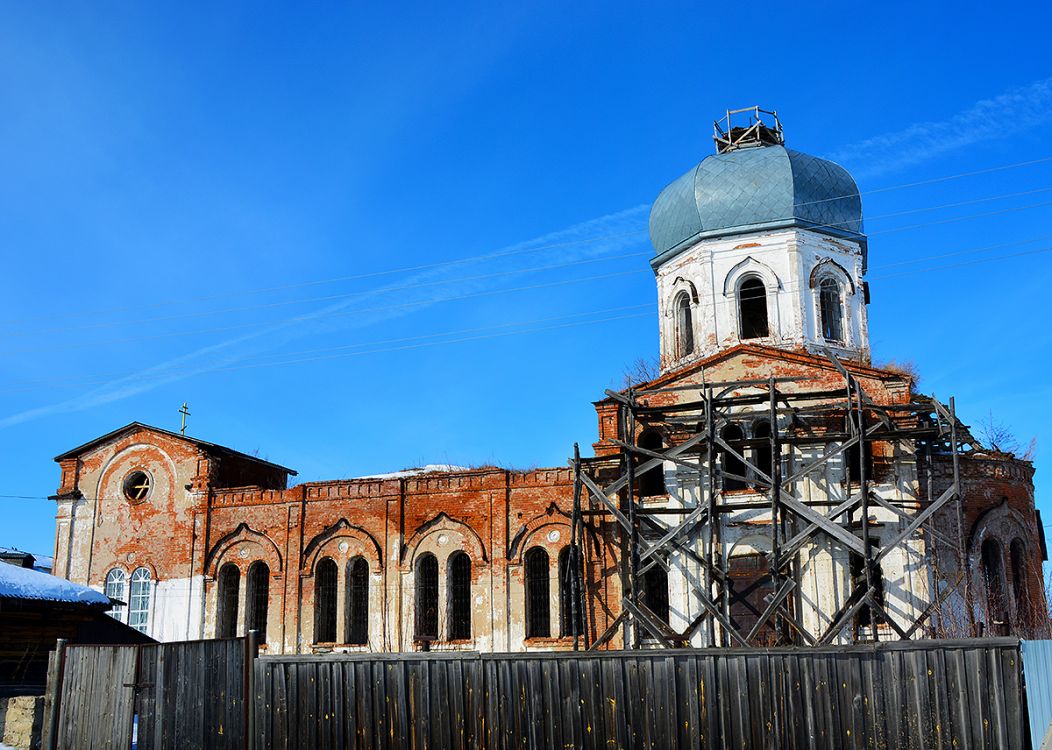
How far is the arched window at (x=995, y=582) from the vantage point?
74.9 feet

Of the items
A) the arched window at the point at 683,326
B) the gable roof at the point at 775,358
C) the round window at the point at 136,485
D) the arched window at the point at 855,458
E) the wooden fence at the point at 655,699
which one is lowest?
the wooden fence at the point at 655,699

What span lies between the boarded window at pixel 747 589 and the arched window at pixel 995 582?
4.42 metres

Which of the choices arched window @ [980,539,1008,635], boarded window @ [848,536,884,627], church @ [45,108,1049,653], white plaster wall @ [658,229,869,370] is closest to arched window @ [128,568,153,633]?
church @ [45,108,1049,653]

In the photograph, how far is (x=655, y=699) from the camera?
46.3 feet

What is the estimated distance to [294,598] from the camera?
27359mm

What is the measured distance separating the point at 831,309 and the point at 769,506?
616 centimetres

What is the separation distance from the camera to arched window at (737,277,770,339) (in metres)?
26.2

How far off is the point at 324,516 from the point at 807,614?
11824 millimetres

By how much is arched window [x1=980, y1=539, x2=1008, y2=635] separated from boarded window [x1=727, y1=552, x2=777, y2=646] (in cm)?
442

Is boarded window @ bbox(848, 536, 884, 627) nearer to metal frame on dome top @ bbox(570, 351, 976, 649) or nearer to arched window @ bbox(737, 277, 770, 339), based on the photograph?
metal frame on dome top @ bbox(570, 351, 976, 649)

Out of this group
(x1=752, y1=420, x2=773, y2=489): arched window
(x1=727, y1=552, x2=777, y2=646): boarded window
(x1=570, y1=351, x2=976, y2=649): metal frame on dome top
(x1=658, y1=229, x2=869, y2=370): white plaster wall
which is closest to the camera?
(x1=570, y1=351, x2=976, y2=649): metal frame on dome top

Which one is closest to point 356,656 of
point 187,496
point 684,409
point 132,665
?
point 132,665

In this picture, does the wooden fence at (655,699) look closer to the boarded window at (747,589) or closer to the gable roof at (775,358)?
→ the boarded window at (747,589)

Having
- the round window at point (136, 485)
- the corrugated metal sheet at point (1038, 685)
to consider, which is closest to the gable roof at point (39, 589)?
the round window at point (136, 485)
